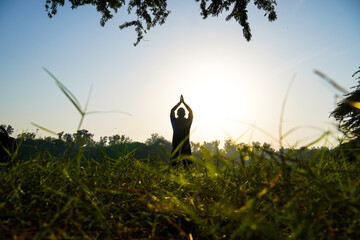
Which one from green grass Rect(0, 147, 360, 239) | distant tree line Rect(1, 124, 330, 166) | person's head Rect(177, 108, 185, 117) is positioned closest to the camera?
green grass Rect(0, 147, 360, 239)

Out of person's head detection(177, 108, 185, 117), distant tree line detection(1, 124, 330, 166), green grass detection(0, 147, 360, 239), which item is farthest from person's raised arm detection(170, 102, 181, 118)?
green grass detection(0, 147, 360, 239)

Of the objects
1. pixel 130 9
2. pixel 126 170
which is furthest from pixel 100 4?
pixel 126 170

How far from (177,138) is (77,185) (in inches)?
214

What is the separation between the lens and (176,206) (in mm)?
1276

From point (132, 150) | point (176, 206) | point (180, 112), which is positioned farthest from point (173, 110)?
point (176, 206)

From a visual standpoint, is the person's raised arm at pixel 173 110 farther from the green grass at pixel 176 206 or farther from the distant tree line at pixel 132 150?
the green grass at pixel 176 206

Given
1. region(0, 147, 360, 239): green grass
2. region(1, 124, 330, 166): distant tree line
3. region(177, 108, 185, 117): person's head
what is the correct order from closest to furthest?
region(0, 147, 360, 239): green grass → region(1, 124, 330, 166): distant tree line → region(177, 108, 185, 117): person's head

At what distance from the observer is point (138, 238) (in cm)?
Answer: 100

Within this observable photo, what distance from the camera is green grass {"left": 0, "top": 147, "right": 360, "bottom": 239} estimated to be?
2.57 feet

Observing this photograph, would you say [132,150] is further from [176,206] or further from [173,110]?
[173,110]

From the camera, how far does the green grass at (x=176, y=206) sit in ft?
2.57

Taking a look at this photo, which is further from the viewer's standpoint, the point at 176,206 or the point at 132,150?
the point at 132,150

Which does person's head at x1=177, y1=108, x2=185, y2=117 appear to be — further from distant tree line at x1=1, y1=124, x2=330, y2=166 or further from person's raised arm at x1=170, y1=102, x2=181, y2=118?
distant tree line at x1=1, y1=124, x2=330, y2=166

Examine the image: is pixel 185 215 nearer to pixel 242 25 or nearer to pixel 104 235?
pixel 104 235
